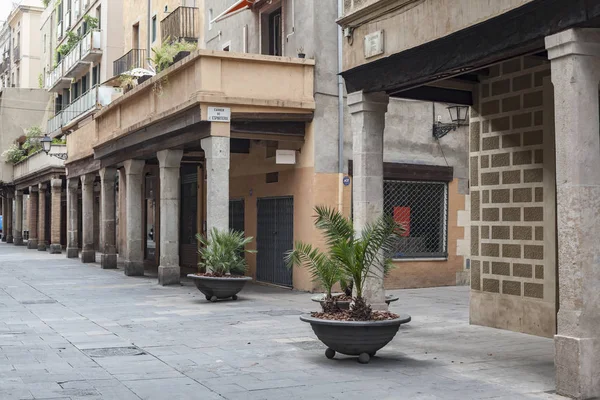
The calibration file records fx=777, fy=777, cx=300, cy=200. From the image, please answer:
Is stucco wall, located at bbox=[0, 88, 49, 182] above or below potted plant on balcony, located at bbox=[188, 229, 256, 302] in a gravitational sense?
above

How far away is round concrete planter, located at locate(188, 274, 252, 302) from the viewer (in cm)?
1550

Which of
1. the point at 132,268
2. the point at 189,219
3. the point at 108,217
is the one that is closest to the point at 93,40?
the point at 108,217

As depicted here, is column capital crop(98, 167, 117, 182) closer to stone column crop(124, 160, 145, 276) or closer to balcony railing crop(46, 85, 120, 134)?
stone column crop(124, 160, 145, 276)

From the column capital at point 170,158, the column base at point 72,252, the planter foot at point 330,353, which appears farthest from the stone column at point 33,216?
the planter foot at point 330,353

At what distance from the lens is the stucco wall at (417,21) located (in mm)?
8578

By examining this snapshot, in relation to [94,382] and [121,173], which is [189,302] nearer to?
[94,382]

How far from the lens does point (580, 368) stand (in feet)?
23.3

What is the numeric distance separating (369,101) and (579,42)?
393cm

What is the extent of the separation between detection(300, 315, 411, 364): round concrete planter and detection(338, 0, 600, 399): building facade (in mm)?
2018

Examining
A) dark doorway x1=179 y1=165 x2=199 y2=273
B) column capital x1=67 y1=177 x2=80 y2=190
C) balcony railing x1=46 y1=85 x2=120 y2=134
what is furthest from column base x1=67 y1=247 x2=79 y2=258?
dark doorway x1=179 y1=165 x2=199 y2=273

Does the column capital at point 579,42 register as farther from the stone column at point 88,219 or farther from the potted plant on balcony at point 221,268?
the stone column at point 88,219

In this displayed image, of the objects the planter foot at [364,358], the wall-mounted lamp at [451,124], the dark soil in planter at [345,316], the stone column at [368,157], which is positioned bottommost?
the planter foot at [364,358]

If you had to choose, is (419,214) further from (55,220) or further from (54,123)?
(54,123)

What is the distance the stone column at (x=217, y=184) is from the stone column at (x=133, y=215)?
23.0ft
